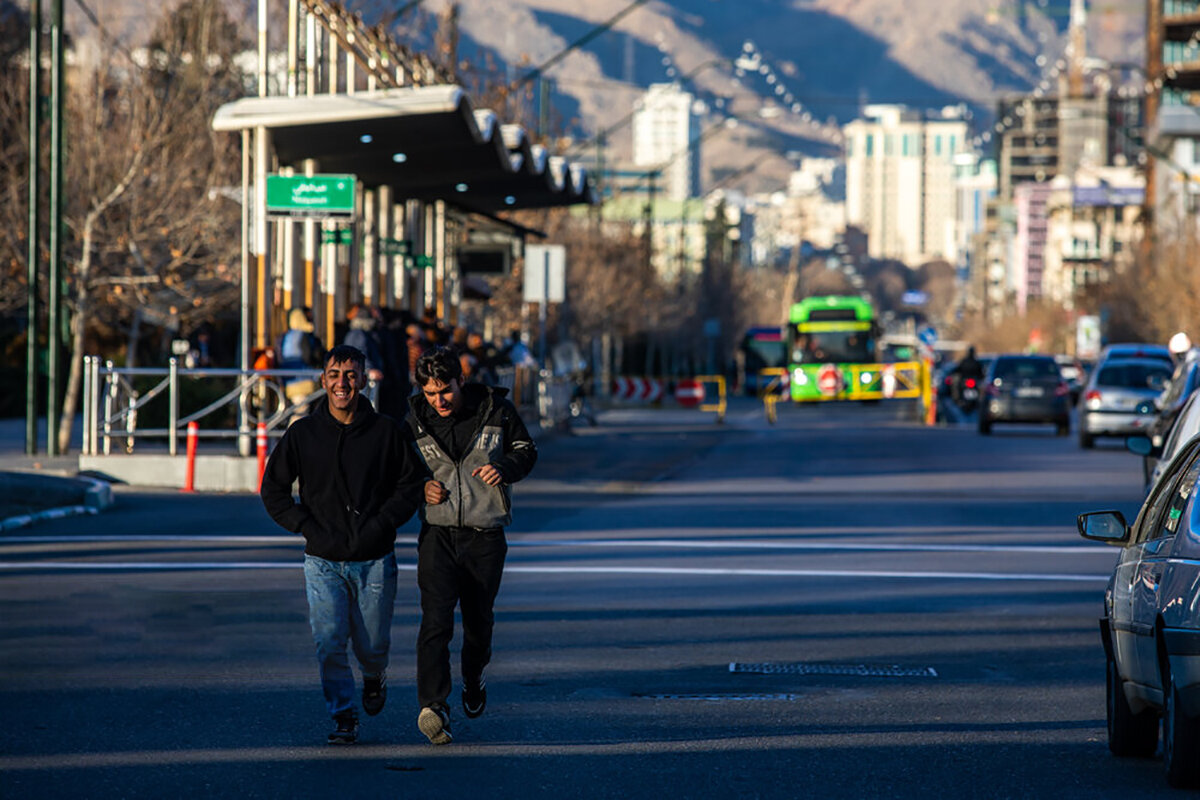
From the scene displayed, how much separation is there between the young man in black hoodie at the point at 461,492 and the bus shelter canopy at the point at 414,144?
679 inches

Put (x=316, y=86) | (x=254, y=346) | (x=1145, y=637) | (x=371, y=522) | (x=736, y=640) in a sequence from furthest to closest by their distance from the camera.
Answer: (x=316, y=86), (x=254, y=346), (x=736, y=640), (x=371, y=522), (x=1145, y=637)

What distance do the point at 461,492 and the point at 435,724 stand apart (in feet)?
3.13

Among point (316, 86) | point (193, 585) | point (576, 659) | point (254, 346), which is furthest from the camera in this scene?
point (316, 86)

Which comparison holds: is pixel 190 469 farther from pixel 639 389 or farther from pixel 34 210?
pixel 639 389

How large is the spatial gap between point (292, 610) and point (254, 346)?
14.9 m

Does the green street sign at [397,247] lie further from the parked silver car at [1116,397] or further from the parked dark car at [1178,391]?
the parked dark car at [1178,391]

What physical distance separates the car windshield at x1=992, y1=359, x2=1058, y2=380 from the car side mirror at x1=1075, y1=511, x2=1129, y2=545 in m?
34.0

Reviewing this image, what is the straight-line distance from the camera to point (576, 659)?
11.3m

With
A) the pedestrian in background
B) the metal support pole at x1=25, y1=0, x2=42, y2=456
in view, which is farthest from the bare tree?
the pedestrian in background

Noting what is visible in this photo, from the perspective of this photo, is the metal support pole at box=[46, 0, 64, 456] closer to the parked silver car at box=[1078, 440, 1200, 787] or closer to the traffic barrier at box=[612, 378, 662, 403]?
the parked silver car at box=[1078, 440, 1200, 787]

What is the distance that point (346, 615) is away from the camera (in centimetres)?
877

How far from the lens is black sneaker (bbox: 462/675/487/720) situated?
29.7 feet

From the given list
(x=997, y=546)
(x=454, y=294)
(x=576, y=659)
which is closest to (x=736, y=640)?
(x=576, y=659)

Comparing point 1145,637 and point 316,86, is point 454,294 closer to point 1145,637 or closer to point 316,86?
point 316,86
